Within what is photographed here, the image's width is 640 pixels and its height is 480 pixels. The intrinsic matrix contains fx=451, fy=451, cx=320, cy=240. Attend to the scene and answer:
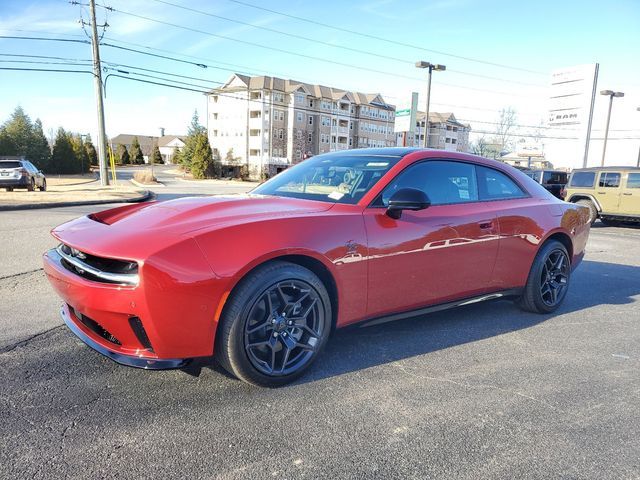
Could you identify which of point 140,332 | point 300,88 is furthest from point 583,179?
point 300,88

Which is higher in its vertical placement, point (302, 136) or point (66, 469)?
point (302, 136)

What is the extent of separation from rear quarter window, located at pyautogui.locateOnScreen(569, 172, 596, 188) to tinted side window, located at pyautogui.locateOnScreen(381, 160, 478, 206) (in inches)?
490

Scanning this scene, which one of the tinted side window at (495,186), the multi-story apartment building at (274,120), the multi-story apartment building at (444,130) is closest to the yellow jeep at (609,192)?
the tinted side window at (495,186)

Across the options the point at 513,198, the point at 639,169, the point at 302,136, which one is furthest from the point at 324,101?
the point at 513,198

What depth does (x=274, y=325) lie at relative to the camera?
2842 millimetres

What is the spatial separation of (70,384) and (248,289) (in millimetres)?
1282

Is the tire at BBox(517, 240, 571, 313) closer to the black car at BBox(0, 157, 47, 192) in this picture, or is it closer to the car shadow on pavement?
the car shadow on pavement

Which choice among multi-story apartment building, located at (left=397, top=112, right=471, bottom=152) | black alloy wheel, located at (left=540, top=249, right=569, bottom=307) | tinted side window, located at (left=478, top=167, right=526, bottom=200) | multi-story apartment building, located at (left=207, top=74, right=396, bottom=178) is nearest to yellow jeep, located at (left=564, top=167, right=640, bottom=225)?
black alloy wheel, located at (left=540, top=249, right=569, bottom=307)

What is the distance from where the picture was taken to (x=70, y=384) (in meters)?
2.79

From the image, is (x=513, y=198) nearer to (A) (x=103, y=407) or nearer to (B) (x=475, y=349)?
(B) (x=475, y=349)

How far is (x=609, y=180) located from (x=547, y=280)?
11408 millimetres

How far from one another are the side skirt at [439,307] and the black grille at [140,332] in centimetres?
136

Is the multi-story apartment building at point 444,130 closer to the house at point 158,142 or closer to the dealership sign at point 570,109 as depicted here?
the dealership sign at point 570,109

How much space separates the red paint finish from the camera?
2443 millimetres
